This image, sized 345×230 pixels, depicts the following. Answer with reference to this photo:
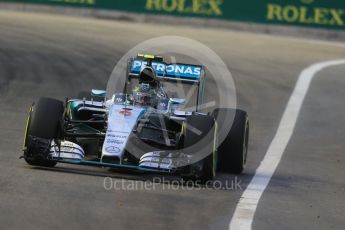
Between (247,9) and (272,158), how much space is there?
72.0 feet

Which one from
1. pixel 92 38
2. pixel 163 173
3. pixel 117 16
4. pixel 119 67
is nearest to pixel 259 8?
pixel 117 16

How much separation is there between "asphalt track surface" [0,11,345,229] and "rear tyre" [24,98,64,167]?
0.48 feet

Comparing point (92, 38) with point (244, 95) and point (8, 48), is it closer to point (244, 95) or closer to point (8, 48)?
point (8, 48)

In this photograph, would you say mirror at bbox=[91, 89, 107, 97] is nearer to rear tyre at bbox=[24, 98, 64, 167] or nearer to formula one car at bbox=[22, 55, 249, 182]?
formula one car at bbox=[22, 55, 249, 182]

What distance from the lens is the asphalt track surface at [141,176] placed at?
8.95 meters

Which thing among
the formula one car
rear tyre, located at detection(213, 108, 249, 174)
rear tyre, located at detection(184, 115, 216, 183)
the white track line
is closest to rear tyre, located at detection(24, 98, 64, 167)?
the formula one car

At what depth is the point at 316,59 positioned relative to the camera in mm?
29672

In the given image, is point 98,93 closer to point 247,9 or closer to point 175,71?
point 175,71

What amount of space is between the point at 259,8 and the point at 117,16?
210 inches

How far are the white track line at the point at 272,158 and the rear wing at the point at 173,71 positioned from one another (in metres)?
1.42

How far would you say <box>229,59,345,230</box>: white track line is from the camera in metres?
9.22

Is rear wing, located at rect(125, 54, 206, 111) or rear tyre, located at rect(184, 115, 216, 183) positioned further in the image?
rear wing, located at rect(125, 54, 206, 111)

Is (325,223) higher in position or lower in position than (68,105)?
lower

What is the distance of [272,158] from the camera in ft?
46.5
